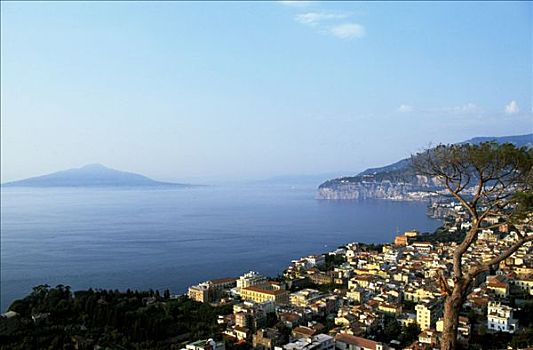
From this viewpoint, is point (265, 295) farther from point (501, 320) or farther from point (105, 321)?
point (501, 320)

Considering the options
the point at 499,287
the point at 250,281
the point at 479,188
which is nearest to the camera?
the point at 479,188

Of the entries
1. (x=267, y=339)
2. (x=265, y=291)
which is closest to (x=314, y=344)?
(x=267, y=339)

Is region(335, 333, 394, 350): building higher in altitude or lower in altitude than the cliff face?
lower

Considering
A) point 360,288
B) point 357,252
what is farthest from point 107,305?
point 357,252

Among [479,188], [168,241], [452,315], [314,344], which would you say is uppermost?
[479,188]

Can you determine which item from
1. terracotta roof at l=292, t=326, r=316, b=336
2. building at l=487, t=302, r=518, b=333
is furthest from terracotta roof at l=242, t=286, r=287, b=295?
building at l=487, t=302, r=518, b=333

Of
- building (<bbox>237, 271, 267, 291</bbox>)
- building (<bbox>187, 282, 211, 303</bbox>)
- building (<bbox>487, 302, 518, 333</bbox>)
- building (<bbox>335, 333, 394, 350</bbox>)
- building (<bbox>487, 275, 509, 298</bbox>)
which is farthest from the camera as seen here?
building (<bbox>237, 271, 267, 291</bbox>)

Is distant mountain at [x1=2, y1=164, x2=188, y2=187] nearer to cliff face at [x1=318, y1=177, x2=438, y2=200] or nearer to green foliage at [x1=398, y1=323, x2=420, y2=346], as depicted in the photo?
cliff face at [x1=318, y1=177, x2=438, y2=200]
